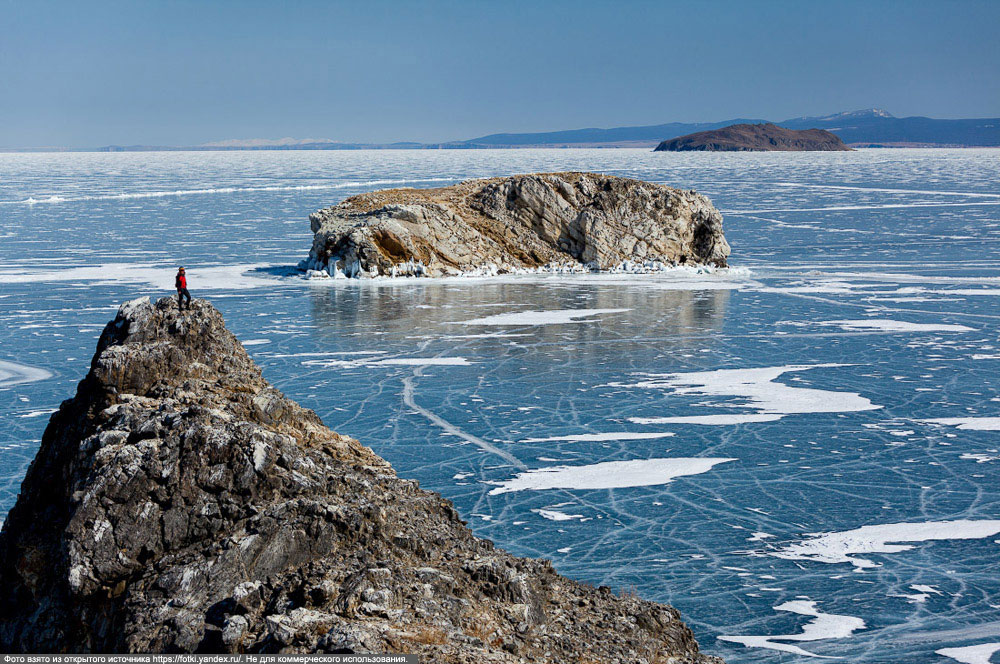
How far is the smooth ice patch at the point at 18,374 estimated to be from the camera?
17.8 m

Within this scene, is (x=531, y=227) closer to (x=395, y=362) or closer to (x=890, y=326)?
(x=890, y=326)

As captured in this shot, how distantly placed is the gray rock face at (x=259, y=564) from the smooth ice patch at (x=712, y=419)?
312 inches

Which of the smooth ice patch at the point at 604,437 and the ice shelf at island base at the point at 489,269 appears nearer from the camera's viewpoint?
the smooth ice patch at the point at 604,437

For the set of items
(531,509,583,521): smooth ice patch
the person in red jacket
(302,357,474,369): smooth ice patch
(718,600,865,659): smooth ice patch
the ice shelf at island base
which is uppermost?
the person in red jacket

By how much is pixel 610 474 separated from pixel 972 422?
19.7 ft

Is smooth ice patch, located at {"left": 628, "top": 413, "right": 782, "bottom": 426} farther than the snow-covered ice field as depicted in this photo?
Yes

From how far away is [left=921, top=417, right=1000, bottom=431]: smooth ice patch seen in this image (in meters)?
15.0

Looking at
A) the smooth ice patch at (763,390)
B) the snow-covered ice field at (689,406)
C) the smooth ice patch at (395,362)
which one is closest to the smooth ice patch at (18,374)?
the snow-covered ice field at (689,406)

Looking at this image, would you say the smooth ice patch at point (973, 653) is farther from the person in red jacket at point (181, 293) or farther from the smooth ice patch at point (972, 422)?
the smooth ice patch at point (972, 422)

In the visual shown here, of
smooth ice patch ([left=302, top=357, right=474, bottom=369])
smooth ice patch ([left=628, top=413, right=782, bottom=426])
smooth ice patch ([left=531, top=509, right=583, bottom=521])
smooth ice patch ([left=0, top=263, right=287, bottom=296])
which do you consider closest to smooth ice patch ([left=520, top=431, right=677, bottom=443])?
smooth ice patch ([left=628, top=413, right=782, bottom=426])

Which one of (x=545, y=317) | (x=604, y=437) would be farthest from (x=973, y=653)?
(x=545, y=317)

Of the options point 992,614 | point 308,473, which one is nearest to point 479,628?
point 308,473

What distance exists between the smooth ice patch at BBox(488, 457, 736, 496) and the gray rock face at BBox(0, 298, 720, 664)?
4597mm

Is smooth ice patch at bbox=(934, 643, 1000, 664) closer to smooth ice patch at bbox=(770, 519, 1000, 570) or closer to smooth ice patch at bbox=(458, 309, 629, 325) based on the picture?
smooth ice patch at bbox=(770, 519, 1000, 570)
